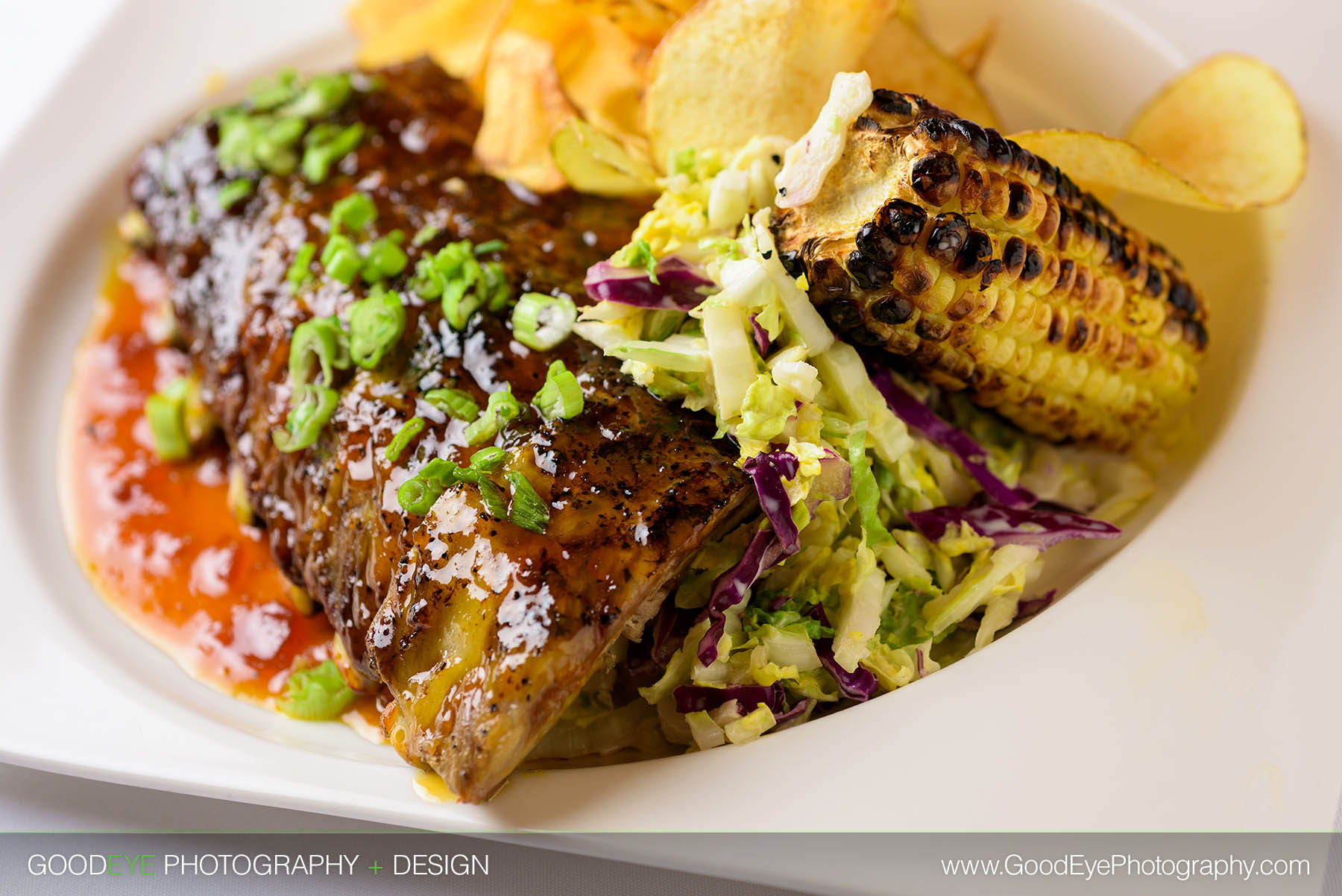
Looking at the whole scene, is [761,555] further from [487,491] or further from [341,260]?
[341,260]

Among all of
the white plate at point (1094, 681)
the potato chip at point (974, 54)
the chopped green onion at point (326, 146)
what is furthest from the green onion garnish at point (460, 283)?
the potato chip at point (974, 54)

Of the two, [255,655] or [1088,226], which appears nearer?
[1088,226]

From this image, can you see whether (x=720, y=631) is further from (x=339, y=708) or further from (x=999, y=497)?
(x=339, y=708)

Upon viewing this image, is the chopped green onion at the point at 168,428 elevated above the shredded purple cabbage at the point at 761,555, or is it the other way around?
the shredded purple cabbage at the point at 761,555

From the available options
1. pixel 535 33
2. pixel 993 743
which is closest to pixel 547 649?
pixel 993 743

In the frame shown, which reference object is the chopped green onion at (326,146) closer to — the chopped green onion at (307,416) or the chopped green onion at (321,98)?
the chopped green onion at (321,98)
